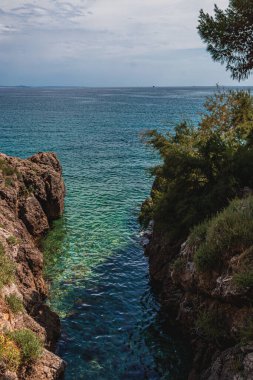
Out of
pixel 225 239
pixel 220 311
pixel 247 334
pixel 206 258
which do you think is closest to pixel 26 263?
pixel 206 258

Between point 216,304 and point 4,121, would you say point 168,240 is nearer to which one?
point 216,304

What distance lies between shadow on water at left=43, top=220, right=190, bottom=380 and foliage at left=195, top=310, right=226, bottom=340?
12.7 ft

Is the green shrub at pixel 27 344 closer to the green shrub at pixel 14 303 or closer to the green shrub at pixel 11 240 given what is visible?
the green shrub at pixel 14 303

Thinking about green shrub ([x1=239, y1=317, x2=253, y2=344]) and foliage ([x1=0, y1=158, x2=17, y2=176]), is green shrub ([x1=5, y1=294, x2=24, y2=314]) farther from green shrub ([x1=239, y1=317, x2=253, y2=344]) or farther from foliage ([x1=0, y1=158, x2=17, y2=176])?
foliage ([x1=0, y1=158, x2=17, y2=176])

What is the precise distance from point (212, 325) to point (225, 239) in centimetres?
331

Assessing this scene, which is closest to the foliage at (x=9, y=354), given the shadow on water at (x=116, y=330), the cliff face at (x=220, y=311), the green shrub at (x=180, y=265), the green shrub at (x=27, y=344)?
the green shrub at (x=27, y=344)

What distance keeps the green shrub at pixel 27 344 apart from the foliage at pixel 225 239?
705cm

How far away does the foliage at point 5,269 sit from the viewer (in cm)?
1636

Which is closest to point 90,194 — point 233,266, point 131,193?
point 131,193

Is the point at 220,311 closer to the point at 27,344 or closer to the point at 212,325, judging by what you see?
the point at 212,325

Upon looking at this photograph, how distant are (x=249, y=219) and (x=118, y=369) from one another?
9.20m

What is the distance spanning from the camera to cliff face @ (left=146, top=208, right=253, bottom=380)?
1121 cm

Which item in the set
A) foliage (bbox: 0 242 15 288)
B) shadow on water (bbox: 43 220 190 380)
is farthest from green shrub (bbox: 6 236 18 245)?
A: shadow on water (bbox: 43 220 190 380)

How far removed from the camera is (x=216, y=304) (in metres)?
14.1
